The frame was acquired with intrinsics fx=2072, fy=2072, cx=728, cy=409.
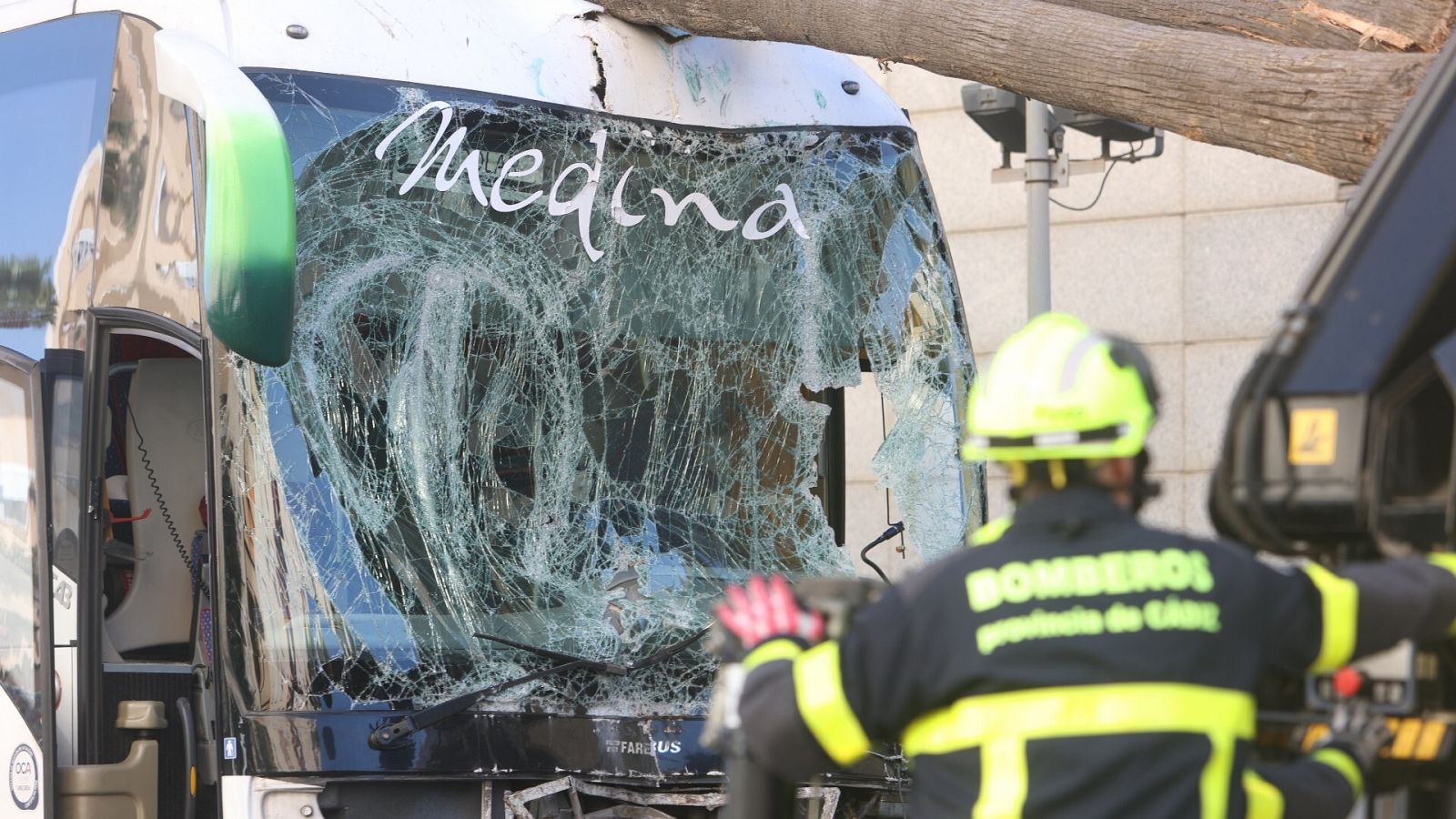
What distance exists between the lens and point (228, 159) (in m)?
4.28

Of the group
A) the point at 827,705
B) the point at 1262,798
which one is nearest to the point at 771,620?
the point at 827,705

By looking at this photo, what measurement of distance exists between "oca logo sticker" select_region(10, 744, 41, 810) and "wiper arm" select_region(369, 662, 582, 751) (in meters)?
1.04

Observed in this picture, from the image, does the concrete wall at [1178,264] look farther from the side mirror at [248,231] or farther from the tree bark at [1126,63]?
the side mirror at [248,231]

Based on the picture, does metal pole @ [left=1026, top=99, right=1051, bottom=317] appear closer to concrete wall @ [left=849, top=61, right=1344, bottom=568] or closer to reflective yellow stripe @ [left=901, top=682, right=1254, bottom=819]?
concrete wall @ [left=849, top=61, right=1344, bottom=568]

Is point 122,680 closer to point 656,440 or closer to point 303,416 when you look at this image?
point 303,416

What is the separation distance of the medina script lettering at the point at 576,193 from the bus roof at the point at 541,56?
18 centimetres

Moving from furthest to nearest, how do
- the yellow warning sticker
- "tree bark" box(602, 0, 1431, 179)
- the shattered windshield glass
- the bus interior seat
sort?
the bus interior seat < the shattered windshield glass < "tree bark" box(602, 0, 1431, 179) < the yellow warning sticker

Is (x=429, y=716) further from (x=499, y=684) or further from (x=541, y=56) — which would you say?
(x=541, y=56)

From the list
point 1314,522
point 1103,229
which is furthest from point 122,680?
point 1103,229

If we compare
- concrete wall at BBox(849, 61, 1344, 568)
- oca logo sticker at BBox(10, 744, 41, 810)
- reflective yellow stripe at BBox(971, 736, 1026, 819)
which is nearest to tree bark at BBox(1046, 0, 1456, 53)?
reflective yellow stripe at BBox(971, 736, 1026, 819)

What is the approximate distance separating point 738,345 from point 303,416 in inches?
51.4

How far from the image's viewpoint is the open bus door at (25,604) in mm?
5309

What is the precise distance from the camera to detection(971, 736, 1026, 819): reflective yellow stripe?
105 inches

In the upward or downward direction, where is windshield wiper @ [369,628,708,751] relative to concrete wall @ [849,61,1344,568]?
downward
